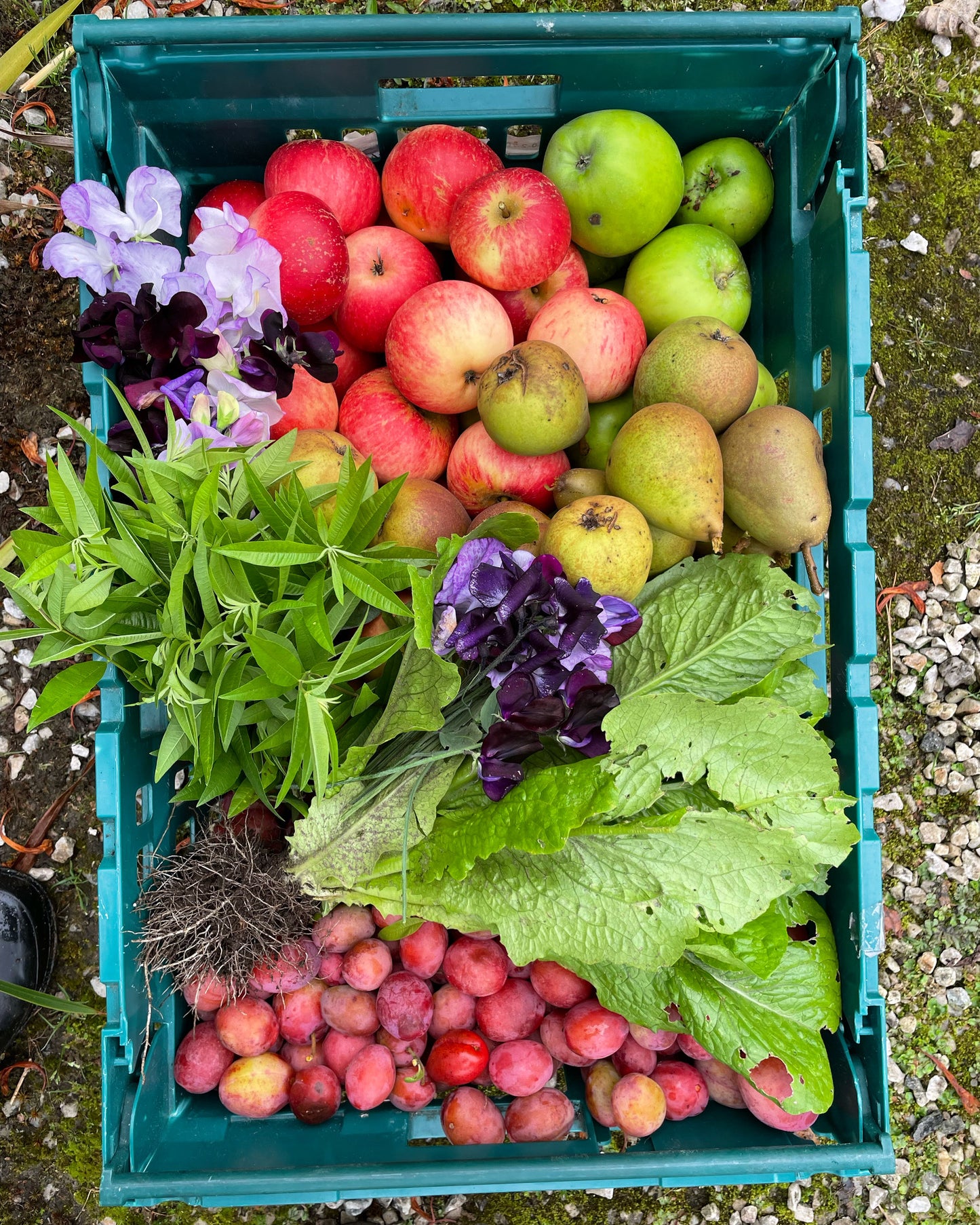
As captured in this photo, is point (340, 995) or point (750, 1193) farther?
point (750, 1193)

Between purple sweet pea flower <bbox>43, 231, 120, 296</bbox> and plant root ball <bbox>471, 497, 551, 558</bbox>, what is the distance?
67 centimetres

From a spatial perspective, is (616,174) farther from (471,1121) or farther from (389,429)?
(471,1121)

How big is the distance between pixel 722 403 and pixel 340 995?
115 cm

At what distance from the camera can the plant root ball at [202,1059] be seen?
1418mm

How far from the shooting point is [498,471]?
1.41m

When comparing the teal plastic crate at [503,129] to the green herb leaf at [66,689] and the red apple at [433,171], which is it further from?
the green herb leaf at [66,689]

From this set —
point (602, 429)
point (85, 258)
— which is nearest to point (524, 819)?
point (602, 429)

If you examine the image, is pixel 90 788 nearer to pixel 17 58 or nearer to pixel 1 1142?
pixel 1 1142

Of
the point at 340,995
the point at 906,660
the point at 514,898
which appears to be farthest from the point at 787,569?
the point at 340,995

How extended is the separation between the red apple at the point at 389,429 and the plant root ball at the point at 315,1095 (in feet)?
3.26

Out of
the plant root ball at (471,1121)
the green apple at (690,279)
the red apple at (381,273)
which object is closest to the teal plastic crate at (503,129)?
the plant root ball at (471,1121)

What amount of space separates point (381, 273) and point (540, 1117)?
1.45 metres

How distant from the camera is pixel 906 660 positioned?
1949 millimetres

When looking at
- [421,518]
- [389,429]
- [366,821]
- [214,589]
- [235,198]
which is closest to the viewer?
[214,589]
